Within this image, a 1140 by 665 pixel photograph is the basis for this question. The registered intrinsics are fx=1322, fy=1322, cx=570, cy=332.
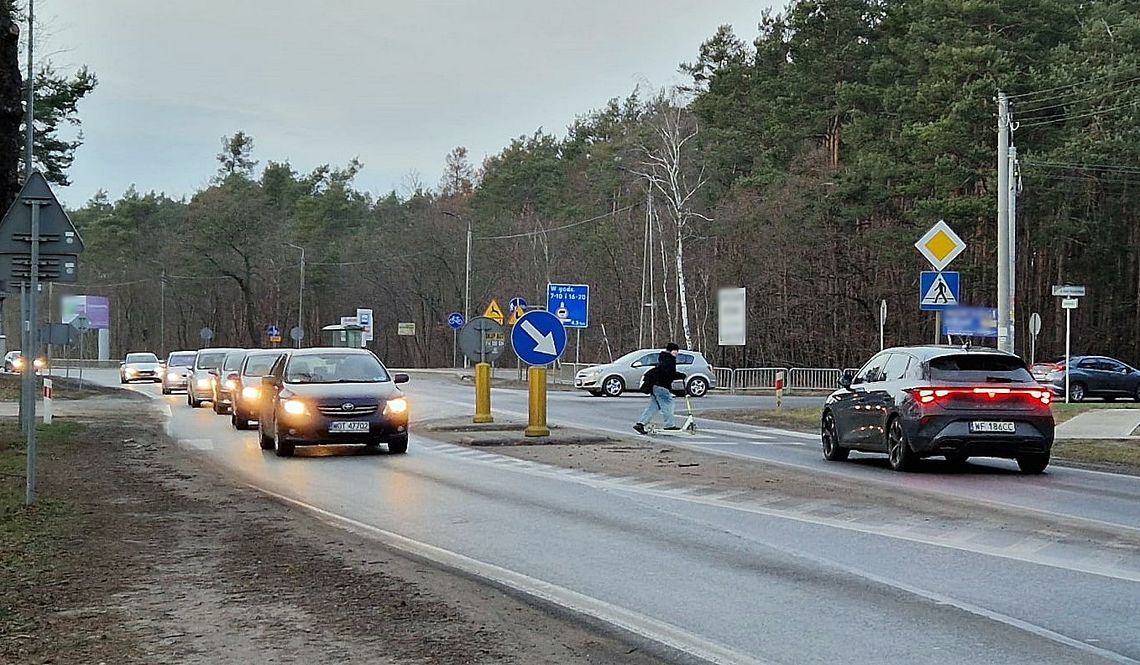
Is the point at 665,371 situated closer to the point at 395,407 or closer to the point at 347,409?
the point at 395,407

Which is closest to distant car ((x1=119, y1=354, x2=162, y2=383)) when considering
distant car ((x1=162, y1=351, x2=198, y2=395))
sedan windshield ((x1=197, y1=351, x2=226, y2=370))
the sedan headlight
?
distant car ((x1=162, y1=351, x2=198, y2=395))

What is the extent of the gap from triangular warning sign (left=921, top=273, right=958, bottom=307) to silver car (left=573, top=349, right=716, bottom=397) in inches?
823

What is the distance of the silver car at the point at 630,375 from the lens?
4322cm

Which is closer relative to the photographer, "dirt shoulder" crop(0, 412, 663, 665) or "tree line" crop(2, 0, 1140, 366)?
"dirt shoulder" crop(0, 412, 663, 665)

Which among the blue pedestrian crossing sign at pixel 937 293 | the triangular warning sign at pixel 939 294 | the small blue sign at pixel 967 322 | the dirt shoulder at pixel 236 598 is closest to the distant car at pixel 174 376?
the small blue sign at pixel 967 322

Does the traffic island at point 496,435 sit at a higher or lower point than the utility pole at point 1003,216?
lower

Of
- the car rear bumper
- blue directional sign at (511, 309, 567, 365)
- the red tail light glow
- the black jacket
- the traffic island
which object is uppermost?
blue directional sign at (511, 309, 567, 365)

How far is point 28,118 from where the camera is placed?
80.9 feet

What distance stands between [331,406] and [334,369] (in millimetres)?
1672

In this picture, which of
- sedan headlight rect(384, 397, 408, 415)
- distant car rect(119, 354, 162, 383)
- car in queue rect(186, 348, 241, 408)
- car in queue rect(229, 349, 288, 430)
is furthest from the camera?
distant car rect(119, 354, 162, 383)

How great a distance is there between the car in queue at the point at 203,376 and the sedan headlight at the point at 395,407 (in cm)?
1765

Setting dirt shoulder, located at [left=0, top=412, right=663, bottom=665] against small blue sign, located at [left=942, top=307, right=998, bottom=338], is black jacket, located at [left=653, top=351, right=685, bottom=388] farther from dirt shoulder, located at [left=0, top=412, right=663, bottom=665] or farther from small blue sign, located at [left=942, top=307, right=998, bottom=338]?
dirt shoulder, located at [left=0, top=412, right=663, bottom=665]

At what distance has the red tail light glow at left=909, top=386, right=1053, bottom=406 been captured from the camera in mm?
16703

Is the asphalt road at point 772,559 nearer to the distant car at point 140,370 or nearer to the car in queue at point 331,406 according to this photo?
the car in queue at point 331,406
